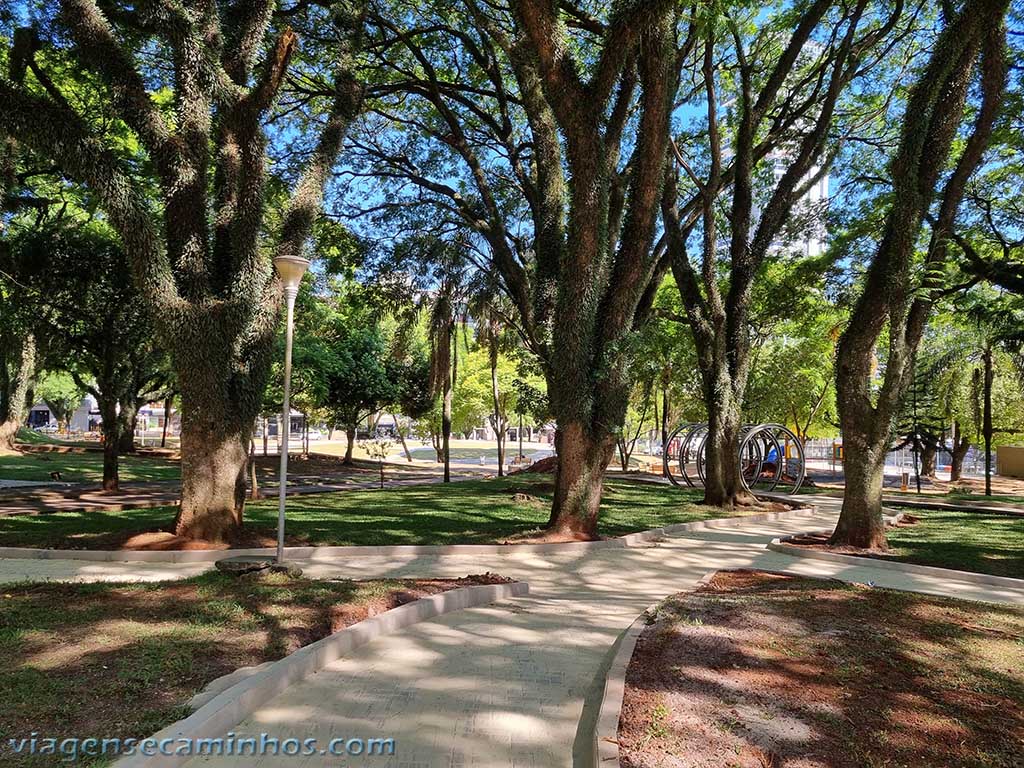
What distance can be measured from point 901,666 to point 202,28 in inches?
441

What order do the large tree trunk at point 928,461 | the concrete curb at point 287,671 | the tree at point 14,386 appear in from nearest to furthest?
the concrete curb at point 287,671 < the tree at point 14,386 < the large tree trunk at point 928,461

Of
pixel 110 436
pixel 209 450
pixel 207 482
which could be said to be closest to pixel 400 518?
pixel 207 482

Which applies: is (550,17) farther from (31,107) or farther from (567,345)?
(31,107)

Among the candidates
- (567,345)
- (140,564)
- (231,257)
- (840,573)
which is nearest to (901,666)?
(840,573)

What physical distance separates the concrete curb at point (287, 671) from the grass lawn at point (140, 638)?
0.17 m

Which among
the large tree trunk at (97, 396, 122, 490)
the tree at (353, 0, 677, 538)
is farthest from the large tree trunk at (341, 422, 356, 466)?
the tree at (353, 0, 677, 538)

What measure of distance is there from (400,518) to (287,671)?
8.59 m

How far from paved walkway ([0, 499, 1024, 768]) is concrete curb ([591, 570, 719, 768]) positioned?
164 mm

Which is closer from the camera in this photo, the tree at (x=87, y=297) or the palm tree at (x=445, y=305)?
the tree at (x=87, y=297)

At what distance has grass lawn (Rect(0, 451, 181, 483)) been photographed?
850 inches

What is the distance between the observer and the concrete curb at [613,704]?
318 centimetres

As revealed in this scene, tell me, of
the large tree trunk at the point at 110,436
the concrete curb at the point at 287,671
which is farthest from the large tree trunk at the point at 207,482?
the large tree trunk at the point at 110,436

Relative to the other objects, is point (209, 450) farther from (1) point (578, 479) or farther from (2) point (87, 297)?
(2) point (87, 297)

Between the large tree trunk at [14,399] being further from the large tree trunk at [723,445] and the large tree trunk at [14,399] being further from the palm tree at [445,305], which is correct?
the large tree trunk at [723,445]
